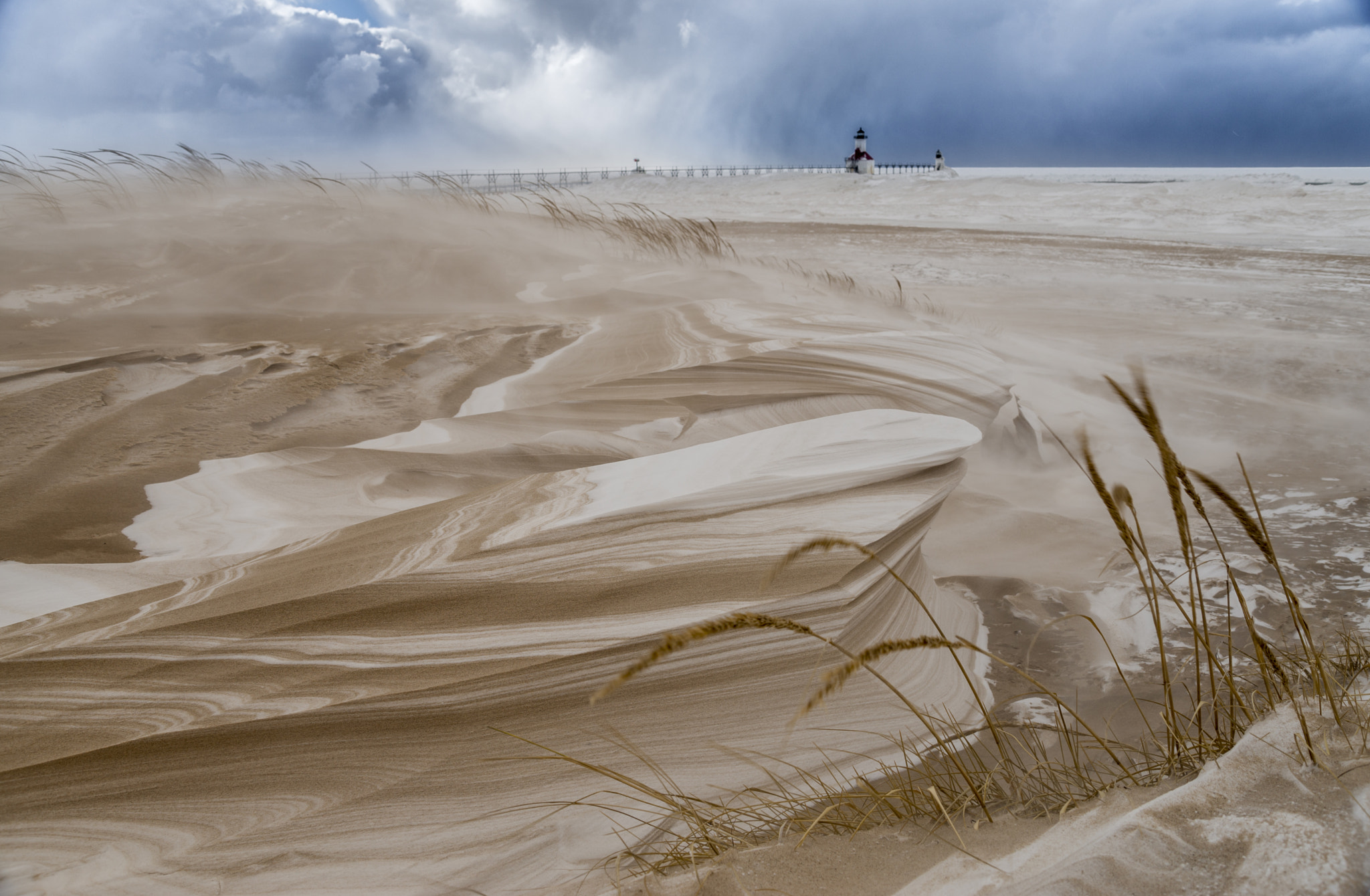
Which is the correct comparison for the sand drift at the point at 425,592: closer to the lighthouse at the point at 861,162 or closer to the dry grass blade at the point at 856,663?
the dry grass blade at the point at 856,663

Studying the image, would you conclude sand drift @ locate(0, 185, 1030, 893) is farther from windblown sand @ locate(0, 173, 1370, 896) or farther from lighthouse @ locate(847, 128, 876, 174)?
lighthouse @ locate(847, 128, 876, 174)

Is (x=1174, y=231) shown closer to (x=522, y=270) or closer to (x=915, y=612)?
(x=522, y=270)

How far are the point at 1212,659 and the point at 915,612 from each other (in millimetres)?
804

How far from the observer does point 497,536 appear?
5.12 feet

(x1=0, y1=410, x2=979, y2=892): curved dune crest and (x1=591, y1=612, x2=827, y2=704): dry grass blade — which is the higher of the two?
(x1=591, y1=612, x2=827, y2=704): dry grass blade

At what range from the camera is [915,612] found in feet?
5.63

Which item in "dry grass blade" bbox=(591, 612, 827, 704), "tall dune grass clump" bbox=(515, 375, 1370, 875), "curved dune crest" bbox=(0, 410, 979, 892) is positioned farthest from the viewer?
"curved dune crest" bbox=(0, 410, 979, 892)

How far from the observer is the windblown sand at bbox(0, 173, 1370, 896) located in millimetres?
1153

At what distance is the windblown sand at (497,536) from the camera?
3.78ft

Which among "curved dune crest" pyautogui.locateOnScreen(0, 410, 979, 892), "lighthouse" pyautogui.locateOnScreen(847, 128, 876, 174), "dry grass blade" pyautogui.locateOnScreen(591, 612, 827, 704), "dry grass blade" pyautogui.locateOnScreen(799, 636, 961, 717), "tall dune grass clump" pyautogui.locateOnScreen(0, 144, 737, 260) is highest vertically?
"lighthouse" pyautogui.locateOnScreen(847, 128, 876, 174)

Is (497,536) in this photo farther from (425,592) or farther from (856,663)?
(856,663)

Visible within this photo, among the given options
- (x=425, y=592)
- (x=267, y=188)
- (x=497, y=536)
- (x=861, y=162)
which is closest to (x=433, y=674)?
(x=425, y=592)

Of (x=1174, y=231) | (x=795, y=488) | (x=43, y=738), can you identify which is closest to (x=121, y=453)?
(x=43, y=738)

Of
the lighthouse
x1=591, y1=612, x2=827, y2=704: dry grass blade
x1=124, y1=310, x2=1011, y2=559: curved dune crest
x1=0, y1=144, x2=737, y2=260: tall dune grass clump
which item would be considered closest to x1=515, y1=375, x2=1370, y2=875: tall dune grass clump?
x1=591, y1=612, x2=827, y2=704: dry grass blade
